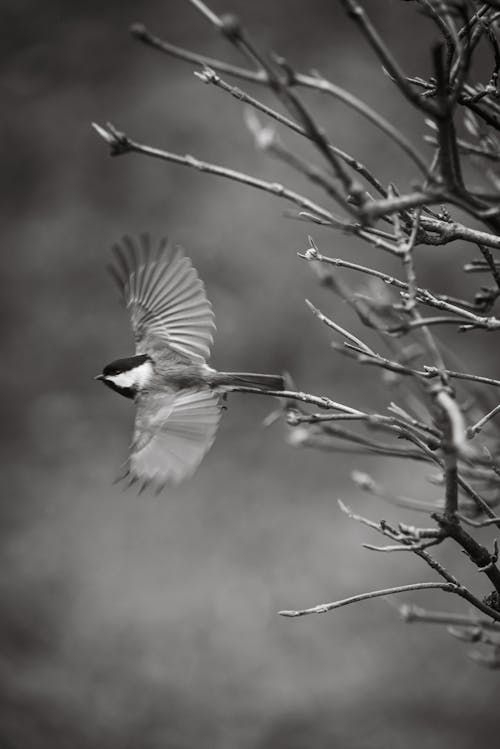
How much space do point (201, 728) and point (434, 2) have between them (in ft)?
8.87

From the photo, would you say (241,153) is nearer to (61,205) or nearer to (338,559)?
(61,205)

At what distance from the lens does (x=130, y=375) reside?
1720mm

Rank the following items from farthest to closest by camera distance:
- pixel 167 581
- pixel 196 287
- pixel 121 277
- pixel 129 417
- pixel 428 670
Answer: pixel 129 417 < pixel 167 581 < pixel 428 670 < pixel 121 277 < pixel 196 287

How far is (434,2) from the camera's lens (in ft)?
2.68

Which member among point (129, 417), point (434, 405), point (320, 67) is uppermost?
point (320, 67)

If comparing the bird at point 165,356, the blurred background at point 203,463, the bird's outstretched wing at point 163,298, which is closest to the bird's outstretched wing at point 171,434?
the bird at point 165,356

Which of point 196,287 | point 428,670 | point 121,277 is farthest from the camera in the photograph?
point 428,670

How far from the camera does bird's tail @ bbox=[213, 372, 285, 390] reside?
4.94 ft

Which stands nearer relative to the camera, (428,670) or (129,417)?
(428,670)

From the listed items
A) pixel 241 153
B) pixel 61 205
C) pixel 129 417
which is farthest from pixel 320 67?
pixel 129 417

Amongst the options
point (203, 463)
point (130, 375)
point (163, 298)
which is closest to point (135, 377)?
point (130, 375)

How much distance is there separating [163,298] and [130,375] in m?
0.17

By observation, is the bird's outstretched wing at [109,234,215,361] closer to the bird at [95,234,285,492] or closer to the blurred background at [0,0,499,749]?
the bird at [95,234,285,492]

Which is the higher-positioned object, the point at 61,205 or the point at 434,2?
the point at 61,205
